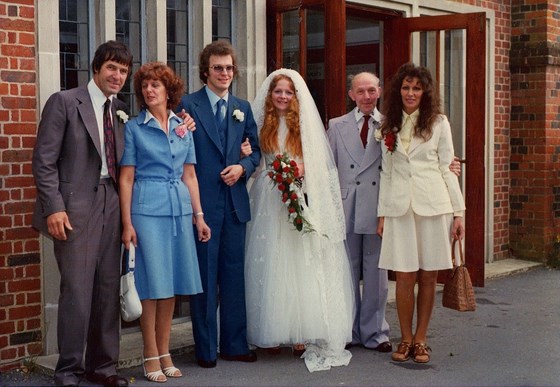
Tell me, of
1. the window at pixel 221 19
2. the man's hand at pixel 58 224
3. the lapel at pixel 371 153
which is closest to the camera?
the man's hand at pixel 58 224

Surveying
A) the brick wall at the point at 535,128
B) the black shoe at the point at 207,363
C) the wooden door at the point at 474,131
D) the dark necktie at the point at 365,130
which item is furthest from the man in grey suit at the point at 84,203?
the brick wall at the point at 535,128

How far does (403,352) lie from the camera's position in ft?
20.1

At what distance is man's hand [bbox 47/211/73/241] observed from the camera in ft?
16.6

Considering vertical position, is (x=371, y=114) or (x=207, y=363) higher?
(x=371, y=114)

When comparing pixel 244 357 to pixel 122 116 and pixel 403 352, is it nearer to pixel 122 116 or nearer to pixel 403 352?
pixel 403 352

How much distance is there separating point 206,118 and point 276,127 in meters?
0.54

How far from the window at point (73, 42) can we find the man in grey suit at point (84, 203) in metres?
0.99

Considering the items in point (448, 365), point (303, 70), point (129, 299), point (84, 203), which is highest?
point (303, 70)

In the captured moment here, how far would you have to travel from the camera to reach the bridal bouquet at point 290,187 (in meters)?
5.93

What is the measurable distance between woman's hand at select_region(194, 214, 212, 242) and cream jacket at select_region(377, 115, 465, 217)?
4.09 feet

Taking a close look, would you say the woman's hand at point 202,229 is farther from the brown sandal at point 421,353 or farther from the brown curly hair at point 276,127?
the brown sandal at point 421,353

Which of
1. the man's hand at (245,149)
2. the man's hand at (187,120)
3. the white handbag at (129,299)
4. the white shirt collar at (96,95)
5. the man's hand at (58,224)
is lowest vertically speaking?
the white handbag at (129,299)

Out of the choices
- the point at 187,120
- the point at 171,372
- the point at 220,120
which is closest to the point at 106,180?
the point at 187,120

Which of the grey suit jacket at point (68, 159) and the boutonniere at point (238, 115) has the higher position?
the boutonniere at point (238, 115)
